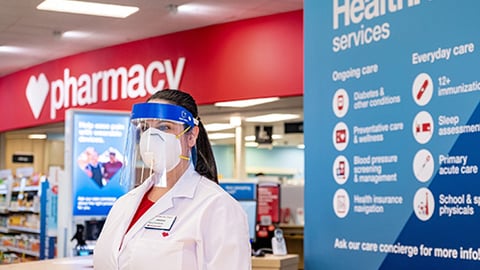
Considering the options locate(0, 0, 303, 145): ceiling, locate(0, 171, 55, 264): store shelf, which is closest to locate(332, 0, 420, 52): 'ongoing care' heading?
locate(0, 0, 303, 145): ceiling

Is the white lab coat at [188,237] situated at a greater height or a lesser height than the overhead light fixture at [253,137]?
lesser

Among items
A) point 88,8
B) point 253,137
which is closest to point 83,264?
point 88,8

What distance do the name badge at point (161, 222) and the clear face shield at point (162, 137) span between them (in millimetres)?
127

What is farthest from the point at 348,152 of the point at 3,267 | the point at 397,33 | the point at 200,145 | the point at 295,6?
the point at 295,6

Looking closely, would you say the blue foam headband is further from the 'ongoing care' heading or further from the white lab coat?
the 'ongoing care' heading

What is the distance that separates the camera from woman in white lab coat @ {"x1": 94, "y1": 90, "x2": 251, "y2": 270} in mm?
2361

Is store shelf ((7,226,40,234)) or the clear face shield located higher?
the clear face shield

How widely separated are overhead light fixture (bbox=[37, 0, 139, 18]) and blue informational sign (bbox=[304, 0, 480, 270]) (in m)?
4.77

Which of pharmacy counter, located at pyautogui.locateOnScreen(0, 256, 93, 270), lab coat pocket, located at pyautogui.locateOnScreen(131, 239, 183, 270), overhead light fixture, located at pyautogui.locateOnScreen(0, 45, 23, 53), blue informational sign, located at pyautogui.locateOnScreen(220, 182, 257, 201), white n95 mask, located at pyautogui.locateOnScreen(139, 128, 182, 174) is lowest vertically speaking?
pharmacy counter, located at pyautogui.locateOnScreen(0, 256, 93, 270)

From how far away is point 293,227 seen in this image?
33.0 ft

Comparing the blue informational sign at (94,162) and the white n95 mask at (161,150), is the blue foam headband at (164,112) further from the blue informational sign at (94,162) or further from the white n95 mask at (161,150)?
the blue informational sign at (94,162)

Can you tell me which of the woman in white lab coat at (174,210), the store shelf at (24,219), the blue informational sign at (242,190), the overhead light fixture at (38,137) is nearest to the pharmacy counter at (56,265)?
the woman in white lab coat at (174,210)

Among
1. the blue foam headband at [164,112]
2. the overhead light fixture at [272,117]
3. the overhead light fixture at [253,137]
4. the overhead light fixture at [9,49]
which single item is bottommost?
the blue foam headband at [164,112]

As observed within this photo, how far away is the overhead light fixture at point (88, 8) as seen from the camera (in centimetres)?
818
